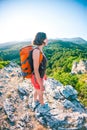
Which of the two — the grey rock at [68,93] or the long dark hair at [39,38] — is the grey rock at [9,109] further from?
the long dark hair at [39,38]

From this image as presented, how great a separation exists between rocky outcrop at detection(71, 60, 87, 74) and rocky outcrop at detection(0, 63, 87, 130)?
5929 centimetres

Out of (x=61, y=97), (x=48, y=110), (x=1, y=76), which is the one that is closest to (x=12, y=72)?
(x=1, y=76)

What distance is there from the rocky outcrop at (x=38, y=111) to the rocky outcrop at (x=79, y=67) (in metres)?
59.3

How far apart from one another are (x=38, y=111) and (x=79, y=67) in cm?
6513

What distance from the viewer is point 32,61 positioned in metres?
6.37

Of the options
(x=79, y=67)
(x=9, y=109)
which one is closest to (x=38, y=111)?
(x=9, y=109)

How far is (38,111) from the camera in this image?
17.1 meters

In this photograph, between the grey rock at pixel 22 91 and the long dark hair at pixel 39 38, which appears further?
the grey rock at pixel 22 91

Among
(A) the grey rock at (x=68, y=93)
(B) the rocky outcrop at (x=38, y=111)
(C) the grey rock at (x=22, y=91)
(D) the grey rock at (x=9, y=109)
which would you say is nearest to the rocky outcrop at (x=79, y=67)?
(B) the rocky outcrop at (x=38, y=111)

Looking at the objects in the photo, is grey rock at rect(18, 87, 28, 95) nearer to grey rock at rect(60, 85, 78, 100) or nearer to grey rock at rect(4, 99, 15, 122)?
grey rock at rect(4, 99, 15, 122)

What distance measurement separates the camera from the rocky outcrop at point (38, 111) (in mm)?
16359

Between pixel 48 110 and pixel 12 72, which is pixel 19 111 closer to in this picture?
pixel 48 110

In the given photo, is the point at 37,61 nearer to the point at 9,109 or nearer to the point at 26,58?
the point at 26,58

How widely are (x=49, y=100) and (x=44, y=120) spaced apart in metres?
2.41
